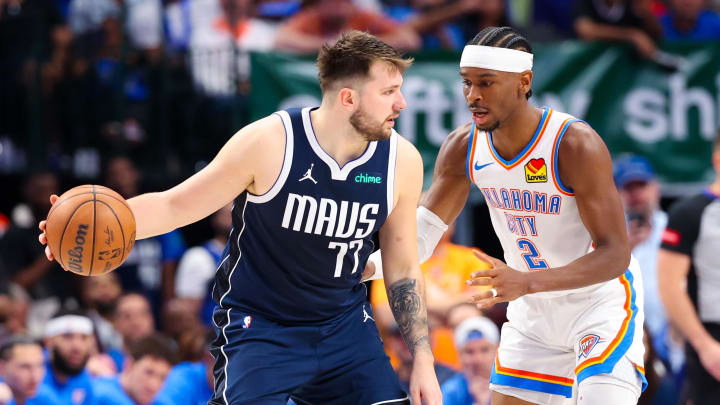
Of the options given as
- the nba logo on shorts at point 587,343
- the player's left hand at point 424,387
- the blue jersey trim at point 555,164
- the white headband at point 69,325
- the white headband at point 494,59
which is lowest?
the white headband at point 69,325

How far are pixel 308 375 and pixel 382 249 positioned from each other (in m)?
0.68

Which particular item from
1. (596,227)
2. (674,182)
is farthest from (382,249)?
(674,182)

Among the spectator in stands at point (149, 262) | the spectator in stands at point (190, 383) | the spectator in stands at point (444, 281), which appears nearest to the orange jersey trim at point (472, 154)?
the spectator in stands at point (190, 383)

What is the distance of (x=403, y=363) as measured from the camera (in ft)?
24.3

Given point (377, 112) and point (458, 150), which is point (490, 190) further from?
point (377, 112)

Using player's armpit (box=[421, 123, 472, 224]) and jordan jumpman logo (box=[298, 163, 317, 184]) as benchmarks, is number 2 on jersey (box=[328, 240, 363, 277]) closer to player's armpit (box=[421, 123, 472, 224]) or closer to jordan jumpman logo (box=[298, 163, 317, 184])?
jordan jumpman logo (box=[298, 163, 317, 184])

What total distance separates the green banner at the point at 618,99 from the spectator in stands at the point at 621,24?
11cm

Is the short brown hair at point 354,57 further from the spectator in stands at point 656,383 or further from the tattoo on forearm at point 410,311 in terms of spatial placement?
the spectator in stands at point 656,383

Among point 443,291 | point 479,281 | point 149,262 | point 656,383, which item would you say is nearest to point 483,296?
point 479,281

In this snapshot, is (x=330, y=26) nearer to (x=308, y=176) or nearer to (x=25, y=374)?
(x=25, y=374)

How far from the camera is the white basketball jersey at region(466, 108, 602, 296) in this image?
469 centimetres

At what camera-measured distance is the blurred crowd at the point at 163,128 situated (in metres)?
8.21

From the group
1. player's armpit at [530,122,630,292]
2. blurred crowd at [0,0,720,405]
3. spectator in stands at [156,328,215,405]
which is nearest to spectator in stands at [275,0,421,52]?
blurred crowd at [0,0,720,405]

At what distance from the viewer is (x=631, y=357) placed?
15.0ft
